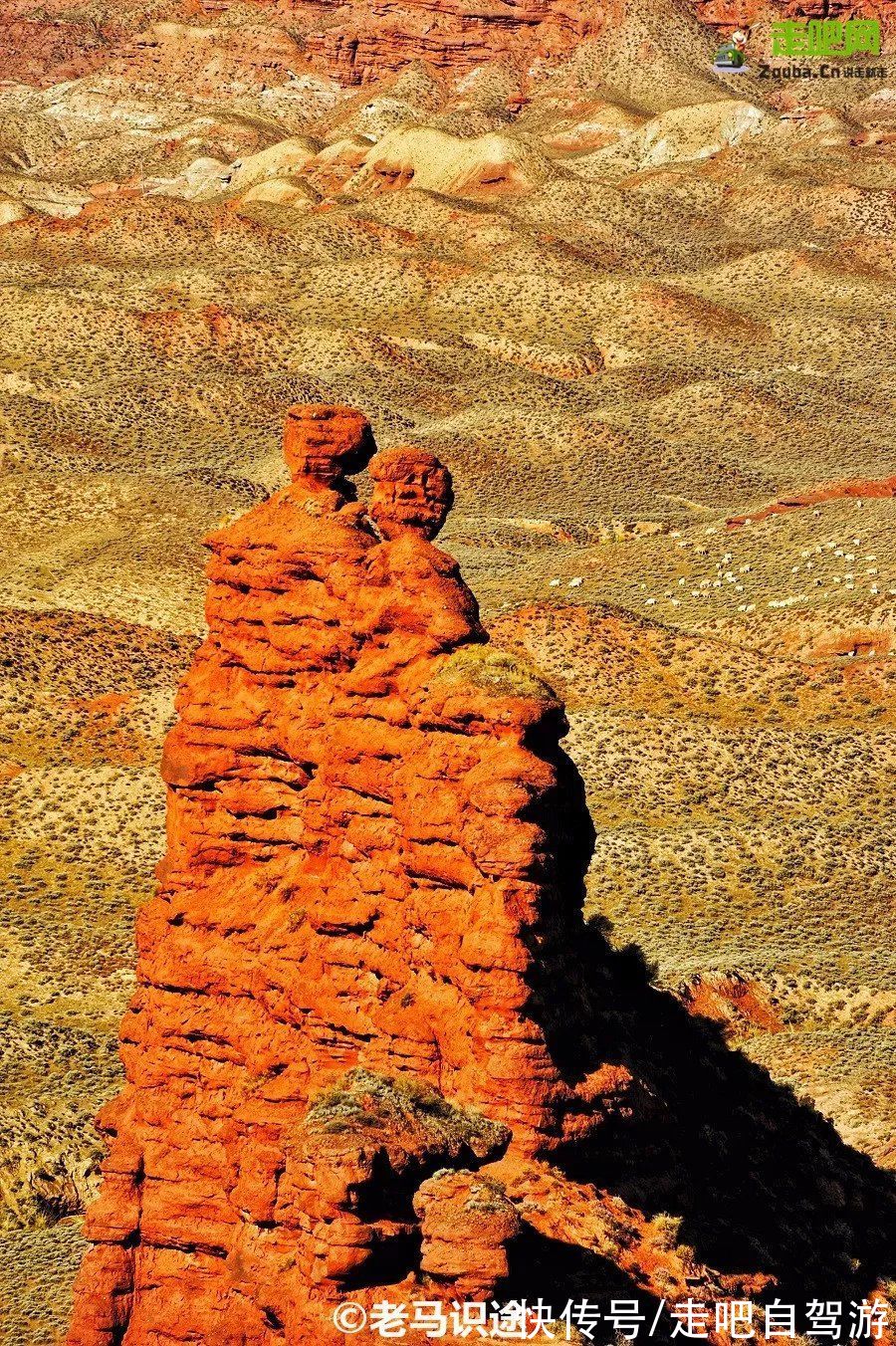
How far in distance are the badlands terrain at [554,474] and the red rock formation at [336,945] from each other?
536 cm

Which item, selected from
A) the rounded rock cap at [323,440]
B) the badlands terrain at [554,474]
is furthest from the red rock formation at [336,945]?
the badlands terrain at [554,474]

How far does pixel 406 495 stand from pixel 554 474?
230 ft

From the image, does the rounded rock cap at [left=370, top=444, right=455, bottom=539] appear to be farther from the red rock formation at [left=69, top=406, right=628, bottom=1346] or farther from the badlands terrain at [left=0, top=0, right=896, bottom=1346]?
the badlands terrain at [left=0, top=0, right=896, bottom=1346]

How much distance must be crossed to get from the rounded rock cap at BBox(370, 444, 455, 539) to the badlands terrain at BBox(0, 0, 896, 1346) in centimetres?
1119

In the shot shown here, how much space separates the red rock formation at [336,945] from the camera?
18.4 metres

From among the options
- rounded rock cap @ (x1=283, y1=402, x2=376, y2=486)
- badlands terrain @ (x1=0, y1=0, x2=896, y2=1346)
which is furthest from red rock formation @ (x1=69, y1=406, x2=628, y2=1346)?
badlands terrain @ (x1=0, y1=0, x2=896, y2=1346)

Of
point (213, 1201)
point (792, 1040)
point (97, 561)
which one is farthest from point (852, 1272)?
point (97, 561)

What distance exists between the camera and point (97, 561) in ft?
247

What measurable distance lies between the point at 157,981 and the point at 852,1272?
9.23m

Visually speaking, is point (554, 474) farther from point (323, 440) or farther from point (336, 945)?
point (336, 945)

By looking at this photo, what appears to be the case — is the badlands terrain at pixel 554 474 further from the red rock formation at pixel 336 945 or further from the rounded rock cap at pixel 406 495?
the rounded rock cap at pixel 406 495

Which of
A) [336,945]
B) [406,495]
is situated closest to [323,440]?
Answer: [406,495]

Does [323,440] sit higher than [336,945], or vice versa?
[323,440]

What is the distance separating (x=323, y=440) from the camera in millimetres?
24875
